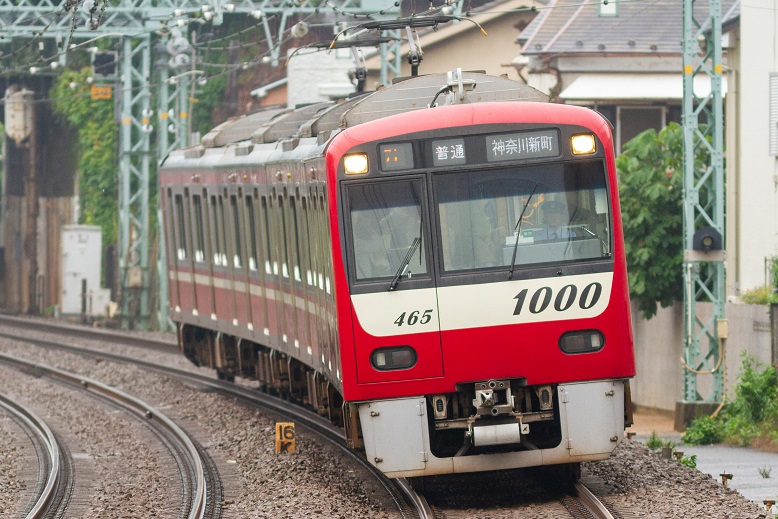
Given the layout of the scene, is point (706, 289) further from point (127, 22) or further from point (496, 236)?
point (127, 22)

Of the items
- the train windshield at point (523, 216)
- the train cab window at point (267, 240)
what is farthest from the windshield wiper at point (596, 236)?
the train cab window at point (267, 240)

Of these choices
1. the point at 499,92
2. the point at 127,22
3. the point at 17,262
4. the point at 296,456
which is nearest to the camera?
the point at 499,92

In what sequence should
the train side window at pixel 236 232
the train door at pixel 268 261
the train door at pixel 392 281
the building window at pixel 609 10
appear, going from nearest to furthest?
the train door at pixel 392 281
the train door at pixel 268 261
the train side window at pixel 236 232
the building window at pixel 609 10

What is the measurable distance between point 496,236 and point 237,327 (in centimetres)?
864

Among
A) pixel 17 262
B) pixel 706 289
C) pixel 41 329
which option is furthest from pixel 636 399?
pixel 17 262

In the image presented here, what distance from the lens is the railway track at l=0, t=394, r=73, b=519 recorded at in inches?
504

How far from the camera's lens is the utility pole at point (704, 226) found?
1867cm

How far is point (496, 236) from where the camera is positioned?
37.6 feet

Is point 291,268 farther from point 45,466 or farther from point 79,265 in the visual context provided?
point 79,265

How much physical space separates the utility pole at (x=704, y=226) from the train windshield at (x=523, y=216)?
7.47 meters

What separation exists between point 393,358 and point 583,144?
198 cm

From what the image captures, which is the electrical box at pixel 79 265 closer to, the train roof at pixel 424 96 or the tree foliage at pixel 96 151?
the tree foliage at pixel 96 151

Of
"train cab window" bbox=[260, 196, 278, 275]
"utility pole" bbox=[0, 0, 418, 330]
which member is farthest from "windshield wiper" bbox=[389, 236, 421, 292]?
"utility pole" bbox=[0, 0, 418, 330]

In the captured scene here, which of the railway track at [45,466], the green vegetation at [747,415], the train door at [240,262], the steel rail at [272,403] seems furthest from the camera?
the train door at [240,262]
